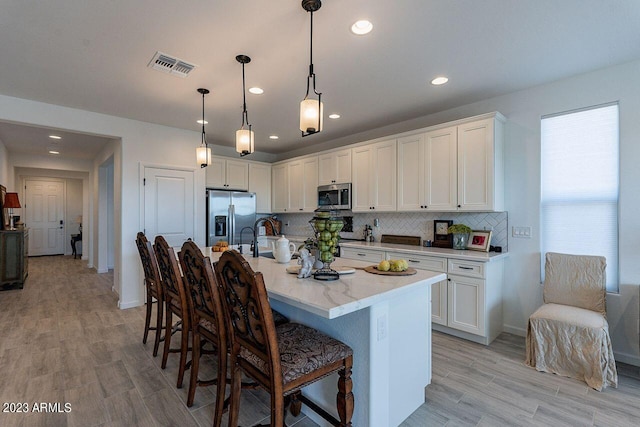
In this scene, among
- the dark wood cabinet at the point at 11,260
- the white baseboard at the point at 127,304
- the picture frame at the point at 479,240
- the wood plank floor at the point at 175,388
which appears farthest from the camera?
the dark wood cabinet at the point at 11,260

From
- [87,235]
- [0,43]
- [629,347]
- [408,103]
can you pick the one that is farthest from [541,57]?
[87,235]

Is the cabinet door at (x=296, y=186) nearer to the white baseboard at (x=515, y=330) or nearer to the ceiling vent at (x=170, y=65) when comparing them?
the ceiling vent at (x=170, y=65)

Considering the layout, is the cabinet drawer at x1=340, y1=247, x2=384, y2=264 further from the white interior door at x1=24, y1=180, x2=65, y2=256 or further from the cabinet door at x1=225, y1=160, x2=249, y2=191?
the white interior door at x1=24, y1=180, x2=65, y2=256

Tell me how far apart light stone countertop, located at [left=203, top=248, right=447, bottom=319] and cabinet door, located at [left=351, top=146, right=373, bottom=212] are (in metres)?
2.44

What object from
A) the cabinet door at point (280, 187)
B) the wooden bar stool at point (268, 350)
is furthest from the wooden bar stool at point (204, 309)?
the cabinet door at point (280, 187)

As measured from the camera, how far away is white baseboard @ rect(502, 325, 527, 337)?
3.30 meters

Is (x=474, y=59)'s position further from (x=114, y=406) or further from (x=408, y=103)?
(x=114, y=406)

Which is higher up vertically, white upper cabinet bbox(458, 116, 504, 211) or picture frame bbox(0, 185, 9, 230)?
white upper cabinet bbox(458, 116, 504, 211)

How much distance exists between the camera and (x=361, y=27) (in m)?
2.19

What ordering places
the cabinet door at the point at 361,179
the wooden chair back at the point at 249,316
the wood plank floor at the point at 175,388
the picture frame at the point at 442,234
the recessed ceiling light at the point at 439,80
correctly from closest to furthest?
the wooden chair back at the point at 249,316 < the wood plank floor at the point at 175,388 < the recessed ceiling light at the point at 439,80 < the picture frame at the point at 442,234 < the cabinet door at the point at 361,179

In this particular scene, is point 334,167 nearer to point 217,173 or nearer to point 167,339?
point 217,173

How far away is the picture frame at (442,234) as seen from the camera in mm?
3824

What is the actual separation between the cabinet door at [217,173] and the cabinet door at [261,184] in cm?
56

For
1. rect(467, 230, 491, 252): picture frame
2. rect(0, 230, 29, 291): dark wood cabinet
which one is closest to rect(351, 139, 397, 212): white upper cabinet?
rect(467, 230, 491, 252): picture frame
